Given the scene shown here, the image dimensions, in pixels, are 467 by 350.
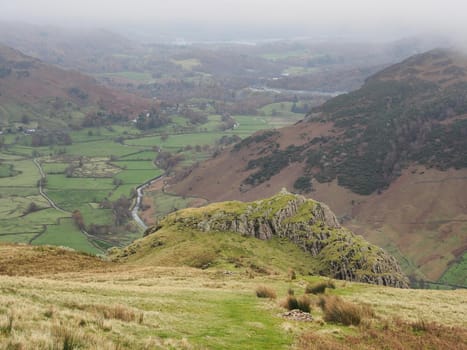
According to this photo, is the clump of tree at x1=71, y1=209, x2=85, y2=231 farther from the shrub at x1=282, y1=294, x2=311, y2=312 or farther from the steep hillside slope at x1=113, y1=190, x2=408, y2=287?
the shrub at x1=282, y1=294, x2=311, y2=312

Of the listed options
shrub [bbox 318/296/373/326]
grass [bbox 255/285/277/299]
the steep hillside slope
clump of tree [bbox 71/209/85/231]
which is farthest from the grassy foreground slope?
clump of tree [bbox 71/209/85/231]

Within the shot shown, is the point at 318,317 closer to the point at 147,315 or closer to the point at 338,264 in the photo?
the point at 147,315

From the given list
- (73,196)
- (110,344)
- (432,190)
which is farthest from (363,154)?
(110,344)

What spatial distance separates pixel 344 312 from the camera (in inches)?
971

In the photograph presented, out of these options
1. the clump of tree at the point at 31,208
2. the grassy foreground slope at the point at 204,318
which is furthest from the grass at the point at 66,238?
the grassy foreground slope at the point at 204,318

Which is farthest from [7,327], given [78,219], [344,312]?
[78,219]

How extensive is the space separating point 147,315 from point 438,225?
414 feet

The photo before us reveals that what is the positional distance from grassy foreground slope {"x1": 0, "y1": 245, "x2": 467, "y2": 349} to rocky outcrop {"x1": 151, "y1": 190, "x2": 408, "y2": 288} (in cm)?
2312

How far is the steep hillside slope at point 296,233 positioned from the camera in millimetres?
59938

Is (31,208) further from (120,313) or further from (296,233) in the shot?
(120,313)

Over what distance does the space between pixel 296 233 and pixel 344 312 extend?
4379 cm

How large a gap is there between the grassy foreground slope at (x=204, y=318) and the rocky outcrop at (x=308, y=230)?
23.1m

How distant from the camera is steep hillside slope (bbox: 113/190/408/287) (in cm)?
5994

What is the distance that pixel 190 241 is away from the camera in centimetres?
6288
